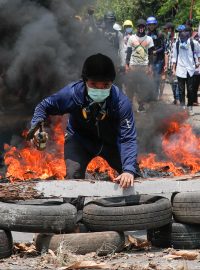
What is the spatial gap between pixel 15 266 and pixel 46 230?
1.53 feet

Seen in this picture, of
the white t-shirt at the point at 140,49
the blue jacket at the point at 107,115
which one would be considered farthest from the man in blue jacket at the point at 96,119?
the white t-shirt at the point at 140,49

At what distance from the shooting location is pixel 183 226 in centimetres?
588

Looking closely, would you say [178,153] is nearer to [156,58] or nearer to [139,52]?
[139,52]

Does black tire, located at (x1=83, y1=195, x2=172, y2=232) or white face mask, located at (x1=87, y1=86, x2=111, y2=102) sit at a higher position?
white face mask, located at (x1=87, y1=86, x2=111, y2=102)

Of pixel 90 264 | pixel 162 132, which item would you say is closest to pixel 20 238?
pixel 90 264

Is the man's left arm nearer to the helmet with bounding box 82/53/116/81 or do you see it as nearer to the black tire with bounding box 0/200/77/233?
the helmet with bounding box 82/53/116/81

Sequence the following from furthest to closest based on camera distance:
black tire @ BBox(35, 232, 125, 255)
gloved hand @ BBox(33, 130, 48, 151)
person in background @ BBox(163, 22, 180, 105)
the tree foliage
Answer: the tree foliage, person in background @ BBox(163, 22, 180, 105), gloved hand @ BBox(33, 130, 48, 151), black tire @ BBox(35, 232, 125, 255)

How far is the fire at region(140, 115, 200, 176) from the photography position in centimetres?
1011

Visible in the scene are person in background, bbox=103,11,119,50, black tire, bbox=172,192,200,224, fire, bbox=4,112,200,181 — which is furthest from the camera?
person in background, bbox=103,11,119,50

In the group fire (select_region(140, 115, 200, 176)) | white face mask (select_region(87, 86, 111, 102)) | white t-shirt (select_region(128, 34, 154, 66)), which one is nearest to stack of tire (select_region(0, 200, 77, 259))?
white face mask (select_region(87, 86, 111, 102))

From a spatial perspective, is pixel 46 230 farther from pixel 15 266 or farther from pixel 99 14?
pixel 99 14

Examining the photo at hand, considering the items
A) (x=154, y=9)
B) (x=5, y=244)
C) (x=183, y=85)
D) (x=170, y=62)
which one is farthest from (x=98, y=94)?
(x=154, y=9)

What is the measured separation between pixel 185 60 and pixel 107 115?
380 inches

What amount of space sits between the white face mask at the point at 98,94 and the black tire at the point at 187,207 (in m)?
1.15
